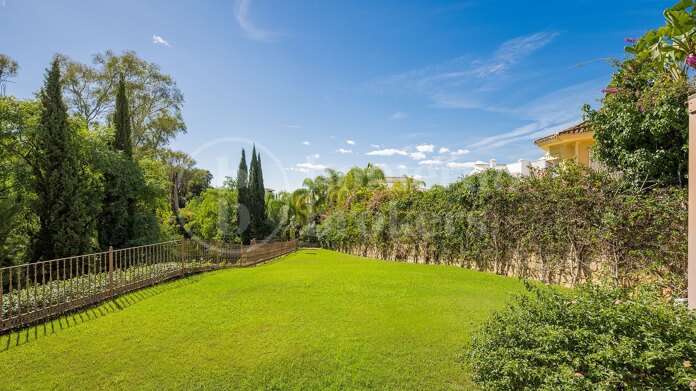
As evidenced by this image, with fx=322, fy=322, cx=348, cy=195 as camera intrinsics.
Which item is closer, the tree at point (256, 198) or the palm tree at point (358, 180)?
the palm tree at point (358, 180)

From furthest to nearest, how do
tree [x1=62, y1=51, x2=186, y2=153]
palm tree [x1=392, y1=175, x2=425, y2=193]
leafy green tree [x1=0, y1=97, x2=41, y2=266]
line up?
tree [x1=62, y1=51, x2=186, y2=153] → palm tree [x1=392, y1=175, x2=425, y2=193] → leafy green tree [x1=0, y1=97, x2=41, y2=266]

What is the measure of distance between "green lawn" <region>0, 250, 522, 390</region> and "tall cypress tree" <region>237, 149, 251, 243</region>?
63.4ft

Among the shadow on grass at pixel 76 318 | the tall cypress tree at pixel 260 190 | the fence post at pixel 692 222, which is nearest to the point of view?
the fence post at pixel 692 222

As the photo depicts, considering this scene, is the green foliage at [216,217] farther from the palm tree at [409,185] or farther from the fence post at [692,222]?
the fence post at [692,222]

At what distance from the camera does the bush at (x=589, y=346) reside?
6.03 feet

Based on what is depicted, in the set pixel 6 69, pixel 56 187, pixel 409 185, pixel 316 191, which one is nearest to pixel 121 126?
pixel 56 187

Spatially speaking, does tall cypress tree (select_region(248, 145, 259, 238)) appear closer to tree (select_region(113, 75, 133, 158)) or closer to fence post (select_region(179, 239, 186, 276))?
tree (select_region(113, 75, 133, 158))

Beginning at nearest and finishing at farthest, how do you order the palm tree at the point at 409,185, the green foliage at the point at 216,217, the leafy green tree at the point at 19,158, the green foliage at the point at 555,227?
the green foliage at the point at 555,227, the leafy green tree at the point at 19,158, the palm tree at the point at 409,185, the green foliage at the point at 216,217

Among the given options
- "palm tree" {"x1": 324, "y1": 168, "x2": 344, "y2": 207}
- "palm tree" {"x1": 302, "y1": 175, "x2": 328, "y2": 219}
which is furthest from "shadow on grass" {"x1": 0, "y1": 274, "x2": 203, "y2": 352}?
"palm tree" {"x1": 302, "y1": 175, "x2": 328, "y2": 219}

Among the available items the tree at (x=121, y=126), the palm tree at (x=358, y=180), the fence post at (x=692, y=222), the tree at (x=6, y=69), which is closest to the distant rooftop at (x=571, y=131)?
the palm tree at (x=358, y=180)

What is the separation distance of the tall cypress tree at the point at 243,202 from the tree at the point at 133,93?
239 inches

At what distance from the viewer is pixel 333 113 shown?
1788cm

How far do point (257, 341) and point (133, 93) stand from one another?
2091cm

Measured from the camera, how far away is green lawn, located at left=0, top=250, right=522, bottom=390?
3.31 metres
